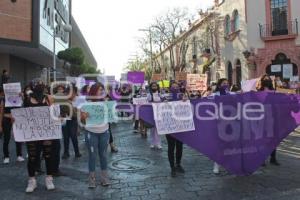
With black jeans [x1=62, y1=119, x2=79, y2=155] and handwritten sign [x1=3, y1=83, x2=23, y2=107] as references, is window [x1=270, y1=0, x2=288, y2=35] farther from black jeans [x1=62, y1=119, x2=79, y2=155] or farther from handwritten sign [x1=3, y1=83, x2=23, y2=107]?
handwritten sign [x1=3, y1=83, x2=23, y2=107]

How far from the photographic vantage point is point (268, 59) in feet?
103

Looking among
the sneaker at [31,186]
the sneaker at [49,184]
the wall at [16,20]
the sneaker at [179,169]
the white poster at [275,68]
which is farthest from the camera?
the white poster at [275,68]

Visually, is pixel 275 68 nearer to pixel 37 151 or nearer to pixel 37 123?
pixel 37 123

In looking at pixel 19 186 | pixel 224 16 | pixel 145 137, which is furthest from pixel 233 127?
pixel 224 16

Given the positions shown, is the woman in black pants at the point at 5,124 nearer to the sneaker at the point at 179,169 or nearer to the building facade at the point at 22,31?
the sneaker at the point at 179,169

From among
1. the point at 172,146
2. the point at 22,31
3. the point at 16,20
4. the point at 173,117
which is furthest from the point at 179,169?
the point at 16,20

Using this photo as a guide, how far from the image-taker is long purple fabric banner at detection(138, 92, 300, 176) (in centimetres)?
759

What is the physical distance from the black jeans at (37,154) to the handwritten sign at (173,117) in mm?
1917

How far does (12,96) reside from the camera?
937 centimetres

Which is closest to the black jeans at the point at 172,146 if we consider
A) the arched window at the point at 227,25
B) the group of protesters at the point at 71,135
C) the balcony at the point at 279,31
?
the group of protesters at the point at 71,135

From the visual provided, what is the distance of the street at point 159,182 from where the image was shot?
6.63 m

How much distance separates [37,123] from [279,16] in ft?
89.5

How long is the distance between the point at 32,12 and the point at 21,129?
20236 millimetres

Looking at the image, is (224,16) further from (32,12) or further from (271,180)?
(271,180)
